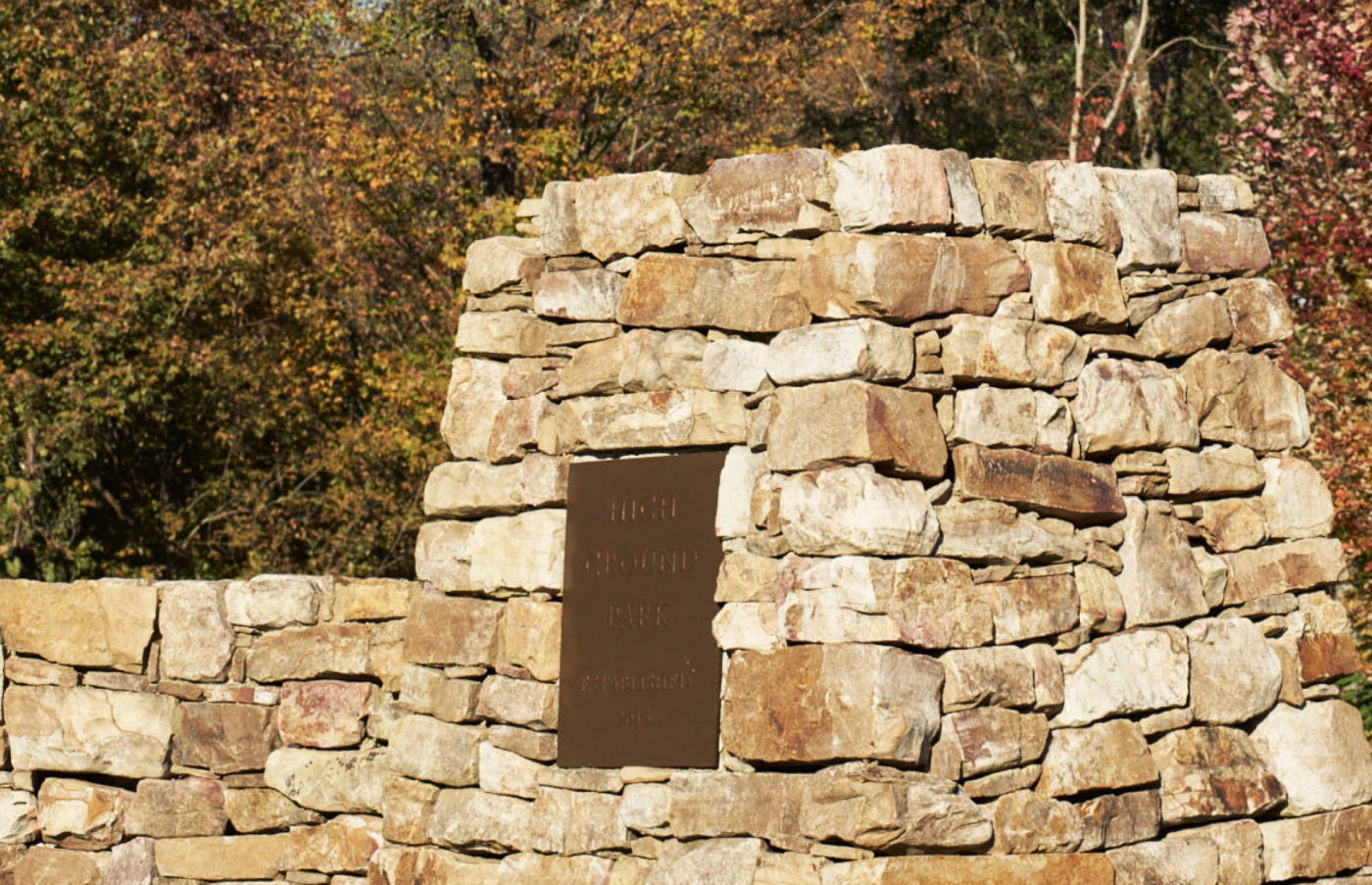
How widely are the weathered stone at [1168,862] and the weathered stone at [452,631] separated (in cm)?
200

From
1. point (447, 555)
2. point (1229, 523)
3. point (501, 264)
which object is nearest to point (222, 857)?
point (447, 555)

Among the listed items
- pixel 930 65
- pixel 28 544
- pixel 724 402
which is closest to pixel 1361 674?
pixel 724 402

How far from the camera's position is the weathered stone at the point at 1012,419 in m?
5.49

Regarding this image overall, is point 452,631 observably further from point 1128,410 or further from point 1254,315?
point 1254,315

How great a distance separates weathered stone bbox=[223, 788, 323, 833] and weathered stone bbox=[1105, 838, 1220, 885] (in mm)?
2897

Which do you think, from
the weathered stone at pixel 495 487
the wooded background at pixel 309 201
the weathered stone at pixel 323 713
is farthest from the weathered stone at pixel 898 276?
the wooded background at pixel 309 201

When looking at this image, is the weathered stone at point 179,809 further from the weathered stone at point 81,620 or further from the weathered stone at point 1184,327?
the weathered stone at point 1184,327

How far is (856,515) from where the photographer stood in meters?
5.21

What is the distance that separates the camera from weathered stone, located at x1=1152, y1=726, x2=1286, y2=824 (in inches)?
224

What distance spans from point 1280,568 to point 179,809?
393cm

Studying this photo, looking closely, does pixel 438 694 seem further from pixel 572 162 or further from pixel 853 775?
pixel 572 162

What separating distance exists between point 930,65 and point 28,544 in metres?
10.2

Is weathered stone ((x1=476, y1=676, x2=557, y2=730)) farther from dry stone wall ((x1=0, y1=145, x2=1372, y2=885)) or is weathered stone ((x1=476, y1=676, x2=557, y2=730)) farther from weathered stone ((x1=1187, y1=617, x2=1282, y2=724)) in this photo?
weathered stone ((x1=1187, y1=617, x2=1282, y2=724))

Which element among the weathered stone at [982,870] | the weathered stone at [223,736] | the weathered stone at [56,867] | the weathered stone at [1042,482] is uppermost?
the weathered stone at [1042,482]
